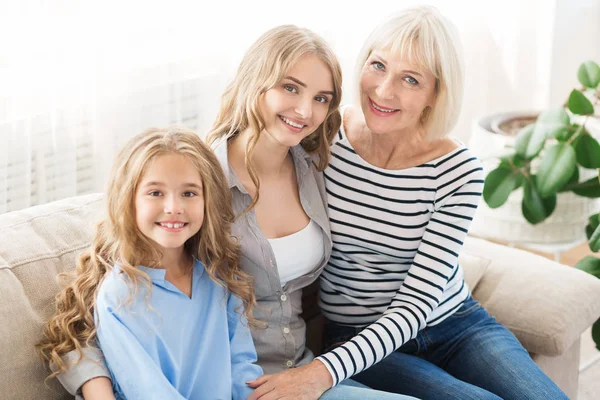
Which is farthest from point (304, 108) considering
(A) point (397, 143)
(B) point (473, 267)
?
(B) point (473, 267)

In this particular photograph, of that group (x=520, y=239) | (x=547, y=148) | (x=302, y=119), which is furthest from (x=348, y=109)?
(x=520, y=239)

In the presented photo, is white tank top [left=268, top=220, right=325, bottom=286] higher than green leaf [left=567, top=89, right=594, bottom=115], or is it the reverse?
green leaf [left=567, top=89, right=594, bottom=115]

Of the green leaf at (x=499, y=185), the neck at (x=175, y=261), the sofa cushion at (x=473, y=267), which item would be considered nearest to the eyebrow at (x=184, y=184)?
the neck at (x=175, y=261)

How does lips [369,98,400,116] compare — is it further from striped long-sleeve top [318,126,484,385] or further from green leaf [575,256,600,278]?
green leaf [575,256,600,278]

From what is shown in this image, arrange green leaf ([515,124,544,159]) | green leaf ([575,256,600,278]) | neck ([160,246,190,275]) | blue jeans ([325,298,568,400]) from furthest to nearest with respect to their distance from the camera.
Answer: green leaf ([515,124,544,159]), green leaf ([575,256,600,278]), blue jeans ([325,298,568,400]), neck ([160,246,190,275])

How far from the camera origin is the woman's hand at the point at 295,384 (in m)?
1.52

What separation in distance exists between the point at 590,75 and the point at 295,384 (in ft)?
5.99

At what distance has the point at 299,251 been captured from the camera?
165 centimetres

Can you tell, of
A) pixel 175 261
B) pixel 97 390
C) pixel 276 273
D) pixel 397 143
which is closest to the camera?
pixel 97 390

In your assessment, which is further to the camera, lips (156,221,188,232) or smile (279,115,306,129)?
smile (279,115,306,129)

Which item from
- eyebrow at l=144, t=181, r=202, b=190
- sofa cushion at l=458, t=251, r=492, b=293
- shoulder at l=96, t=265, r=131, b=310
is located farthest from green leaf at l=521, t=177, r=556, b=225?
shoulder at l=96, t=265, r=131, b=310

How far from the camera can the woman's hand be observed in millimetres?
1520

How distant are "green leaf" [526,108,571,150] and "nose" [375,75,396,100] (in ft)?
3.51

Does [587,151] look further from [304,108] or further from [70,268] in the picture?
[70,268]
